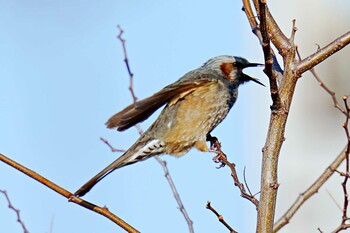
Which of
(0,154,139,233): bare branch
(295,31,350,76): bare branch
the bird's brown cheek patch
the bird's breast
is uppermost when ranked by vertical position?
the bird's brown cheek patch

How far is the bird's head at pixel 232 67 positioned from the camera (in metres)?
5.11

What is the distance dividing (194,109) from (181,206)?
4.13ft

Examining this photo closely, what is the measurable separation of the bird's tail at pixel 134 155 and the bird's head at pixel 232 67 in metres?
0.74

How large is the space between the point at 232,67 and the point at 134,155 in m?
1.15

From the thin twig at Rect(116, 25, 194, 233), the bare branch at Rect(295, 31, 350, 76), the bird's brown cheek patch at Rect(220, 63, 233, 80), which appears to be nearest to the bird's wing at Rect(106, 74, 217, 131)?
the thin twig at Rect(116, 25, 194, 233)

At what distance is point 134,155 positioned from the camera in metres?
4.36

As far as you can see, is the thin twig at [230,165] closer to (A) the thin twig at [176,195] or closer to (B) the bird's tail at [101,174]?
(A) the thin twig at [176,195]

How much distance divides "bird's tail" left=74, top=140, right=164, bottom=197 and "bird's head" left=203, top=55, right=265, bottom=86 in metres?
0.74

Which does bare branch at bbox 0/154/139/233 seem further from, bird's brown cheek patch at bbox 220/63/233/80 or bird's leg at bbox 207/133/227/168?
bird's brown cheek patch at bbox 220/63/233/80

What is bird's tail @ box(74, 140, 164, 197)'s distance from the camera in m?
3.94

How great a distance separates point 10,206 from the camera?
366 centimetres

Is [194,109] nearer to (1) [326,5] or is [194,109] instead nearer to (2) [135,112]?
(2) [135,112]

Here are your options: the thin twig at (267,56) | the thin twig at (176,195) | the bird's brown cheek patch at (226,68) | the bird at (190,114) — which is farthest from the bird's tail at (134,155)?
the thin twig at (267,56)

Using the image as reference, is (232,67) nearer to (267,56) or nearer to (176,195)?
(176,195)
